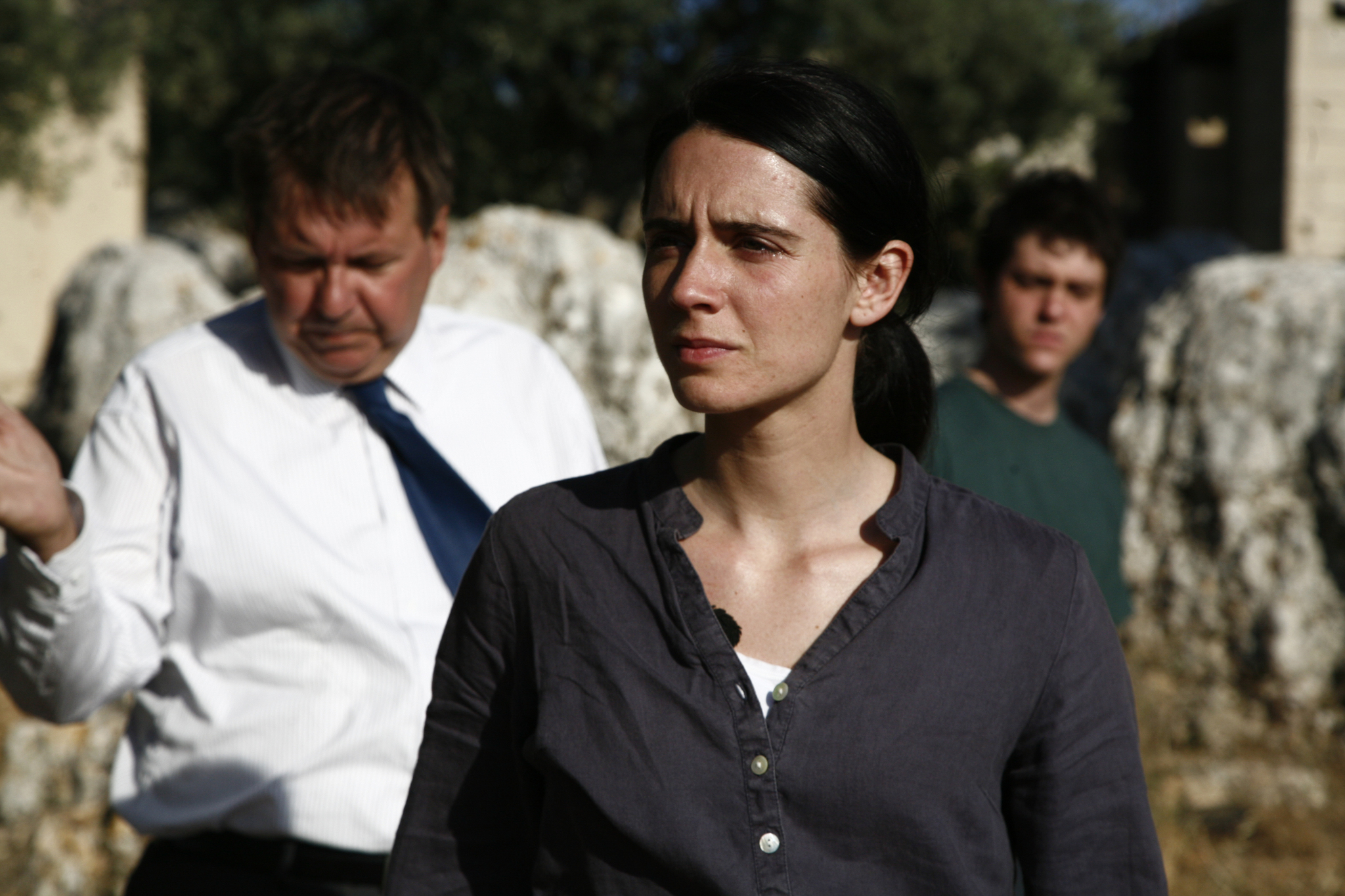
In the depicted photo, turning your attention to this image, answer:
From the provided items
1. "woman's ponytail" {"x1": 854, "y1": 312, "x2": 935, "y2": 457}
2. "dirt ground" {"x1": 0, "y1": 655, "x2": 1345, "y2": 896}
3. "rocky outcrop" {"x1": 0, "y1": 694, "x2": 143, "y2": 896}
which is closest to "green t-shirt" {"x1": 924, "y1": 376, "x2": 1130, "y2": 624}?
"woman's ponytail" {"x1": 854, "y1": 312, "x2": 935, "y2": 457}

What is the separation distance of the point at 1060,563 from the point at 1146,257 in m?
5.39

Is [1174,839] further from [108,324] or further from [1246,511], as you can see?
[108,324]

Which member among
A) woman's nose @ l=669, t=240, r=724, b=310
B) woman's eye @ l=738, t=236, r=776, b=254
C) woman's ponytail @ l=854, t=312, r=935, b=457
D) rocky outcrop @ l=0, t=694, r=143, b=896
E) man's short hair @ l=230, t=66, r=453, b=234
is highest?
man's short hair @ l=230, t=66, r=453, b=234

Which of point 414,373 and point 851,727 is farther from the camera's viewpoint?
point 414,373

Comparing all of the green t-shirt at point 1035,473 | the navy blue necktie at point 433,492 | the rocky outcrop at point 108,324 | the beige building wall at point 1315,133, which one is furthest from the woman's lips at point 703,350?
the beige building wall at point 1315,133

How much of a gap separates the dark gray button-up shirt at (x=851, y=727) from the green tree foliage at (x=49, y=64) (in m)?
9.05

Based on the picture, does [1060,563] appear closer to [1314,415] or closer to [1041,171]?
[1041,171]

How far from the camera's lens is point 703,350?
1.35 meters

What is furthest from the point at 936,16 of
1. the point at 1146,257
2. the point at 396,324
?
the point at 396,324

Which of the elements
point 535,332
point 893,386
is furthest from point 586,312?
point 893,386

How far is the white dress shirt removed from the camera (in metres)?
1.95

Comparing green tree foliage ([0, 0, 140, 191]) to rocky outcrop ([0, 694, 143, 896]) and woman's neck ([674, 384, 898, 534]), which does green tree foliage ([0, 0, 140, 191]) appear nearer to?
rocky outcrop ([0, 694, 143, 896])

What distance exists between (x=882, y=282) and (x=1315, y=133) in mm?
7434

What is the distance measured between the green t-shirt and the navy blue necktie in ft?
3.42
